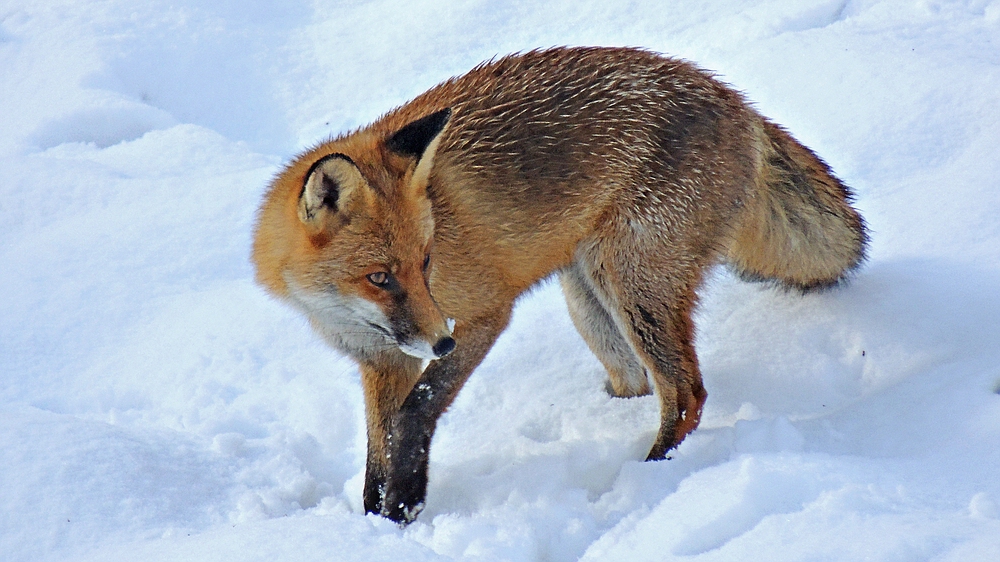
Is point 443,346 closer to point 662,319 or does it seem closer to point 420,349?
point 420,349

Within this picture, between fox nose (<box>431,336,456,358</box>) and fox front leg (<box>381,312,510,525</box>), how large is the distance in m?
0.37

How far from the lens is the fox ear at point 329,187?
285cm

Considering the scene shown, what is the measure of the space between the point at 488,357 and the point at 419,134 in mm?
1532

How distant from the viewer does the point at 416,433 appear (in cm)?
332

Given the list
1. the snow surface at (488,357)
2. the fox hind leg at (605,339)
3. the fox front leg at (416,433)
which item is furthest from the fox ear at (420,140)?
the snow surface at (488,357)

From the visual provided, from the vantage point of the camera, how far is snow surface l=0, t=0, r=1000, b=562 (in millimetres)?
2553

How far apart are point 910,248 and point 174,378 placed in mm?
3479

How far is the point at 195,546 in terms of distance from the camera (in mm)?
2482

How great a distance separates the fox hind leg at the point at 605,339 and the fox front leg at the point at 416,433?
0.76m

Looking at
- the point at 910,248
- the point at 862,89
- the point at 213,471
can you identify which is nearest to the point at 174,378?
the point at 213,471

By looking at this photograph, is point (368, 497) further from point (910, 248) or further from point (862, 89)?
point (862, 89)

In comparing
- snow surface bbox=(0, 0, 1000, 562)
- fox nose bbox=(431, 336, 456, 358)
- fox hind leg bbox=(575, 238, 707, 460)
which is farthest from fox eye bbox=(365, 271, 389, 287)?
fox hind leg bbox=(575, 238, 707, 460)

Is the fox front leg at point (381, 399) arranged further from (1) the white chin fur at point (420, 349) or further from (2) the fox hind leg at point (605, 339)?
(2) the fox hind leg at point (605, 339)

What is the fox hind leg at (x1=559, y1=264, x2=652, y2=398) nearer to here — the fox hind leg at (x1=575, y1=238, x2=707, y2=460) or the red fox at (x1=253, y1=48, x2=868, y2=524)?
the red fox at (x1=253, y1=48, x2=868, y2=524)
